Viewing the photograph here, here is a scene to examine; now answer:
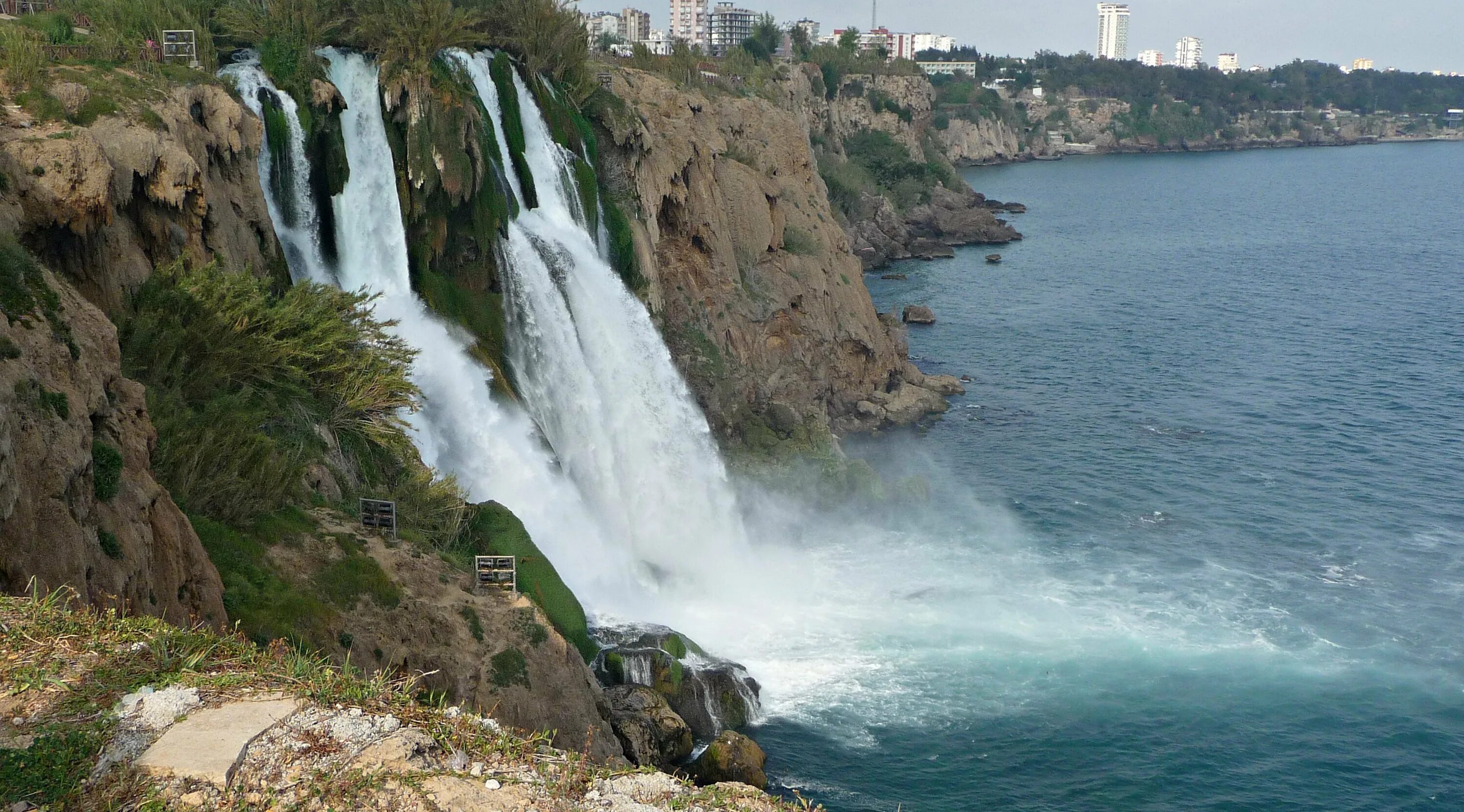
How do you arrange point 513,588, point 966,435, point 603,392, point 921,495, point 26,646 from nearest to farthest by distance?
point 26,646, point 513,588, point 603,392, point 921,495, point 966,435

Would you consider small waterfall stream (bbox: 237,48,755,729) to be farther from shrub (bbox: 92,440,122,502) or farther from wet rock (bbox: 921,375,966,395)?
wet rock (bbox: 921,375,966,395)

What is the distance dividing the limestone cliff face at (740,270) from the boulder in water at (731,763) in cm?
1955

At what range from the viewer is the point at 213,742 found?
362 inches

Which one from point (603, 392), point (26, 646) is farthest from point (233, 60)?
point (26, 646)

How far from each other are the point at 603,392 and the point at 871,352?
18789mm

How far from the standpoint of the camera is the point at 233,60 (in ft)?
95.1

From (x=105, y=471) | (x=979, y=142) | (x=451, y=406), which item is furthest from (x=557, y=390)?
(x=979, y=142)

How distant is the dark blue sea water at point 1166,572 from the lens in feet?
78.6

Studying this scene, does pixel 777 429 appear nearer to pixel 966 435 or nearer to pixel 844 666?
pixel 966 435

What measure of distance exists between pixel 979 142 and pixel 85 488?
161 m

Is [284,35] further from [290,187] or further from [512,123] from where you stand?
[512,123]

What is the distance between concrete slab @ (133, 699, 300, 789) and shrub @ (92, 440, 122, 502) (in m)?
4.93

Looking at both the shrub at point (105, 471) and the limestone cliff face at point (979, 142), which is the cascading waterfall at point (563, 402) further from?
the limestone cliff face at point (979, 142)

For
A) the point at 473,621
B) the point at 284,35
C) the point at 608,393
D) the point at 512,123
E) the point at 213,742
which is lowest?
the point at 473,621
